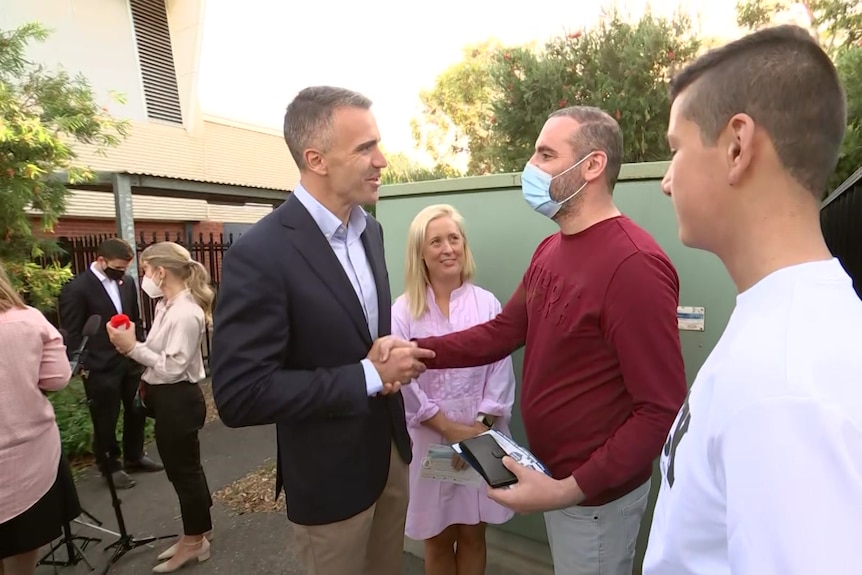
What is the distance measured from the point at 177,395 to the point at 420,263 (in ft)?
6.49

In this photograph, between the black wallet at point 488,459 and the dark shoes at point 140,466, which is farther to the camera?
the dark shoes at point 140,466

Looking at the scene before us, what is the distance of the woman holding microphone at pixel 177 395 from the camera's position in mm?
3518

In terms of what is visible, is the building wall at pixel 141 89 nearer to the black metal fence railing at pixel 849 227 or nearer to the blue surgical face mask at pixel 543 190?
the blue surgical face mask at pixel 543 190

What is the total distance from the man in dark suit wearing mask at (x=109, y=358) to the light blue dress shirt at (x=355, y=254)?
3796 mm

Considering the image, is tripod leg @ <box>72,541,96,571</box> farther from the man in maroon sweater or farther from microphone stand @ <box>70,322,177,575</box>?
the man in maroon sweater

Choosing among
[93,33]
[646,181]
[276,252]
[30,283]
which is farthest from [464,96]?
[276,252]

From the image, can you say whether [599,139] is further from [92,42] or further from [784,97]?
[92,42]

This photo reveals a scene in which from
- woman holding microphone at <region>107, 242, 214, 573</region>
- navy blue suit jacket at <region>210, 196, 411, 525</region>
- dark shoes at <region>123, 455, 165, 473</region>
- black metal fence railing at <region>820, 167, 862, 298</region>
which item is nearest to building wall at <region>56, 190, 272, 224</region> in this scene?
dark shoes at <region>123, 455, 165, 473</region>

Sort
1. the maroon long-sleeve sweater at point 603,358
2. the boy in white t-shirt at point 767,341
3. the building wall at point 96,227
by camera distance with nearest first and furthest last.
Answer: the boy in white t-shirt at point 767,341 < the maroon long-sleeve sweater at point 603,358 < the building wall at point 96,227

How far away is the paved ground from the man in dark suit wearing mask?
0.82 feet

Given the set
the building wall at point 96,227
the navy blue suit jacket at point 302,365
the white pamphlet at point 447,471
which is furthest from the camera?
the building wall at point 96,227

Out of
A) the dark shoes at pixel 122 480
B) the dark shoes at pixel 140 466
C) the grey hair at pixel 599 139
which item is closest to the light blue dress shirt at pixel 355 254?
the grey hair at pixel 599 139

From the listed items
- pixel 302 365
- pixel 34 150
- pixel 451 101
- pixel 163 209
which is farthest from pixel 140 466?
pixel 451 101

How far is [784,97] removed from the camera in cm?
80
